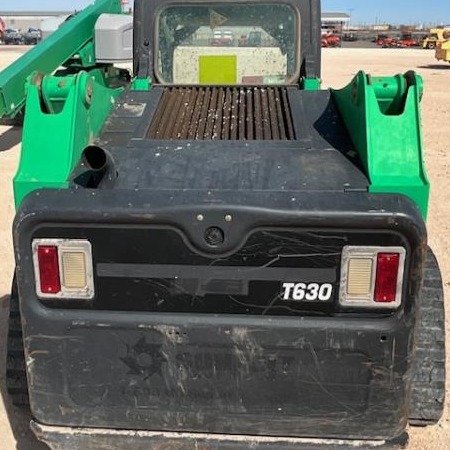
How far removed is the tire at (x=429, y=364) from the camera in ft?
9.09

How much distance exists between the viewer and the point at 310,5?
3.90 m

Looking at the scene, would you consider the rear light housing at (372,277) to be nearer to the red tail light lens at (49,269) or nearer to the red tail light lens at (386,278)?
the red tail light lens at (386,278)

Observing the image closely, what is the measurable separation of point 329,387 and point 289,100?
1639 mm

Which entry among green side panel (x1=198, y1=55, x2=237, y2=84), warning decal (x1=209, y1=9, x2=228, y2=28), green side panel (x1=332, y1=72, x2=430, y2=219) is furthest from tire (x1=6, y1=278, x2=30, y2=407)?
warning decal (x1=209, y1=9, x2=228, y2=28)

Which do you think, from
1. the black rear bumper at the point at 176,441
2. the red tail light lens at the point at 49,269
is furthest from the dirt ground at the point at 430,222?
the red tail light lens at the point at 49,269

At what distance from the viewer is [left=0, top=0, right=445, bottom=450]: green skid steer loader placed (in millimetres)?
2123

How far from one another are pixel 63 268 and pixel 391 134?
1.36 metres

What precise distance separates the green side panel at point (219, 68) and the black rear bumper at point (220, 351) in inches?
76.6

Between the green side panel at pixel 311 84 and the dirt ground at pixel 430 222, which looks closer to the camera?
the dirt ground at pixel 430 222

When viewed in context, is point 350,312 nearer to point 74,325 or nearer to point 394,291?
point 394,291

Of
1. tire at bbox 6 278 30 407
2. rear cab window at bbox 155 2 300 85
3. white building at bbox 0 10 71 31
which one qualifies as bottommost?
white building at bbox 0 10 71 31

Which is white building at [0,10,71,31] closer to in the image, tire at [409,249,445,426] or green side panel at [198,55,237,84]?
green side panel at [198,55,237,84]

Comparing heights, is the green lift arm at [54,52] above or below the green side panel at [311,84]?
below

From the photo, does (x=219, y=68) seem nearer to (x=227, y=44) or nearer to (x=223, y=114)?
(x=227, y=44)
